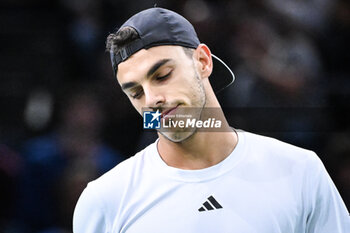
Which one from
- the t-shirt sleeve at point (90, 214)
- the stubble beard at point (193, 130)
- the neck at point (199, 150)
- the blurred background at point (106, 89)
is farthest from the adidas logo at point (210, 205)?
the blurred background at point (106, 89)

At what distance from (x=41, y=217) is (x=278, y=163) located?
256cm

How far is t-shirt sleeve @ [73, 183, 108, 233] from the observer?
238 centimetres

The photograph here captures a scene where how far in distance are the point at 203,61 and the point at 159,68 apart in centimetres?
27

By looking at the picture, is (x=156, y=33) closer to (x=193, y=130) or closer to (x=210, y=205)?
(x=193, y=130)

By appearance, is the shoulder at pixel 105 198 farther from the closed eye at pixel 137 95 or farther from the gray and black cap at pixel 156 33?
the gray and black cap at pixel 156 33

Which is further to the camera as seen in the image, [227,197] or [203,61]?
[203,61]

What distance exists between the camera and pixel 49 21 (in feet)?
17.5

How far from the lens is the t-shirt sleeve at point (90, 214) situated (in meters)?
2.38

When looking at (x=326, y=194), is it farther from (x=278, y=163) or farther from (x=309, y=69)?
(x=309, y=69)

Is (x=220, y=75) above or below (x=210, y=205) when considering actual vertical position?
above

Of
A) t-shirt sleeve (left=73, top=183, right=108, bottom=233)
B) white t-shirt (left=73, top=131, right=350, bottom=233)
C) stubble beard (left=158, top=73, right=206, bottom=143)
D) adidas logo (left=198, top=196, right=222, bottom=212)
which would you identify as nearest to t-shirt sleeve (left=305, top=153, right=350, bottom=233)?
white t-shirt (left=73, top=131, right=350, bottom=233)

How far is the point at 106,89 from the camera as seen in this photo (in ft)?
16.0

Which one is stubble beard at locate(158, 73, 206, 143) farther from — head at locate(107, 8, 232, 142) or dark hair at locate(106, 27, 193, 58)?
dark hair at locate(106, 27, 193, 58)

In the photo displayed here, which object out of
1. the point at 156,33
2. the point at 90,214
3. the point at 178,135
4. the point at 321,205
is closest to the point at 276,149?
the point at 321,205
